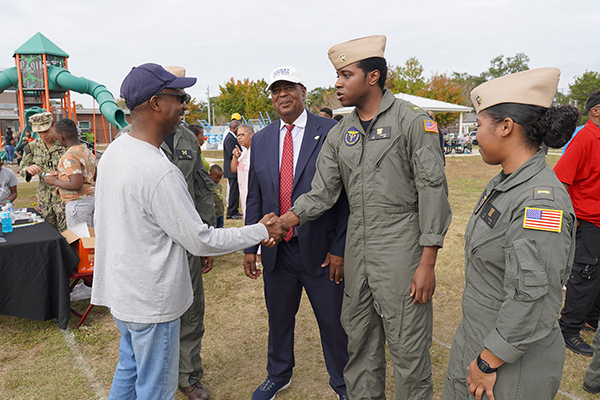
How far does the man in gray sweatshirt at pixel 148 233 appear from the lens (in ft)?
5.81

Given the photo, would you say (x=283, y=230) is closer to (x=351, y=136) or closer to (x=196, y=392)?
(x=351, y=136)

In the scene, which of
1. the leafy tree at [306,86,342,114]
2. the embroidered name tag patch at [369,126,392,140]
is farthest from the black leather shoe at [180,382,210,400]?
the leafy tree at [306,86,342,114]

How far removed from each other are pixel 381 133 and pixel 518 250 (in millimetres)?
1074

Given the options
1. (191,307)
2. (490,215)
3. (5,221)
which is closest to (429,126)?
(490,215)

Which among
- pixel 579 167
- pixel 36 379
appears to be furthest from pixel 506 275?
pixel 36 379

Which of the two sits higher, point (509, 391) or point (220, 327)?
point (509, 391)

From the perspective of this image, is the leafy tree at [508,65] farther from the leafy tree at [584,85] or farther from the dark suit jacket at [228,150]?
the dark suit jacket at [228,150]

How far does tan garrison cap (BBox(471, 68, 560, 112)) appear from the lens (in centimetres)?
155

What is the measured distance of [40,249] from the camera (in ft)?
13.3

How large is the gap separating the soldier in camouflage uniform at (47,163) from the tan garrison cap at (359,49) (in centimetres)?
437

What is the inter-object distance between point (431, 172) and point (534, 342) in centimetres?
95

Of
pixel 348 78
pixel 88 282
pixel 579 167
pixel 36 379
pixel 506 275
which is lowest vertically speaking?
pixel 36 379

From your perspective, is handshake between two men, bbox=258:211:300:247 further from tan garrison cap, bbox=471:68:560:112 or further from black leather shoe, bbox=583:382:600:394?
black leather shoe, bbox=583:382:600:394

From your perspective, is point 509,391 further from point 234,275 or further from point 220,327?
point 234,275
